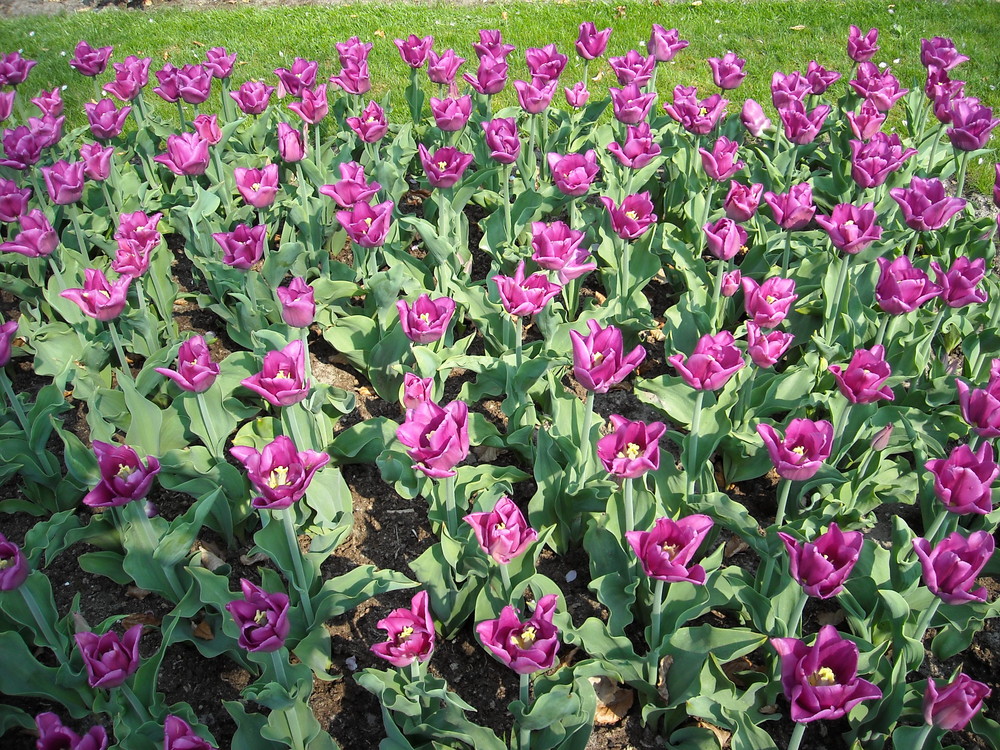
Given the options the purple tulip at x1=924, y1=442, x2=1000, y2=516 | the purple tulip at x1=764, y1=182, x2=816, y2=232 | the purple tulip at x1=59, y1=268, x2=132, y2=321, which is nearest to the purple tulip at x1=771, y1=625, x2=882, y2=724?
the purple tulip at x1=924, y1=442, x2=1000, y2=516

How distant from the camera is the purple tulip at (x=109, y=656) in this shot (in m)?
1.98

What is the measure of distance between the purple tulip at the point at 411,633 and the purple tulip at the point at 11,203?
2331 mm

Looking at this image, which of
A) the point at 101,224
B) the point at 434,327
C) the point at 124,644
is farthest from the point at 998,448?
the point at 101,224

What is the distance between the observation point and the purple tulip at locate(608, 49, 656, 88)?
4.20 metres

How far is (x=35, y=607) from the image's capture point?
2.35 m

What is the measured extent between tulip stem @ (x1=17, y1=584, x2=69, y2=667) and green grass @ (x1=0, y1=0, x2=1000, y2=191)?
4.90 metres

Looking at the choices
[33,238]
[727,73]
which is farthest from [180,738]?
[727,73]

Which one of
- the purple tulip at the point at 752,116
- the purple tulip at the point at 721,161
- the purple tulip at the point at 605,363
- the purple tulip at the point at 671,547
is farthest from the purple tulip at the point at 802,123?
the purple tulip at the point at 671,547

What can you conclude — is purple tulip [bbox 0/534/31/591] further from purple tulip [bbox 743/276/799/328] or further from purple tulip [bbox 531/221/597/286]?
purple tulip [bbox 743/276/799/328]

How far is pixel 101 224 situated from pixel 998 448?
3.98 meters

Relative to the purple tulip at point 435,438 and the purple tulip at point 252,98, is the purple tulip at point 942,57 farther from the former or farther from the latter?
the purple tulip at point 435,438

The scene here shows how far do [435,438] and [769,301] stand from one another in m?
1.30

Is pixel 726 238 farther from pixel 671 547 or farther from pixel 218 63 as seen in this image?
pixel 218 63

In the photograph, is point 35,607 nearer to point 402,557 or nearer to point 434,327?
point 402,557
